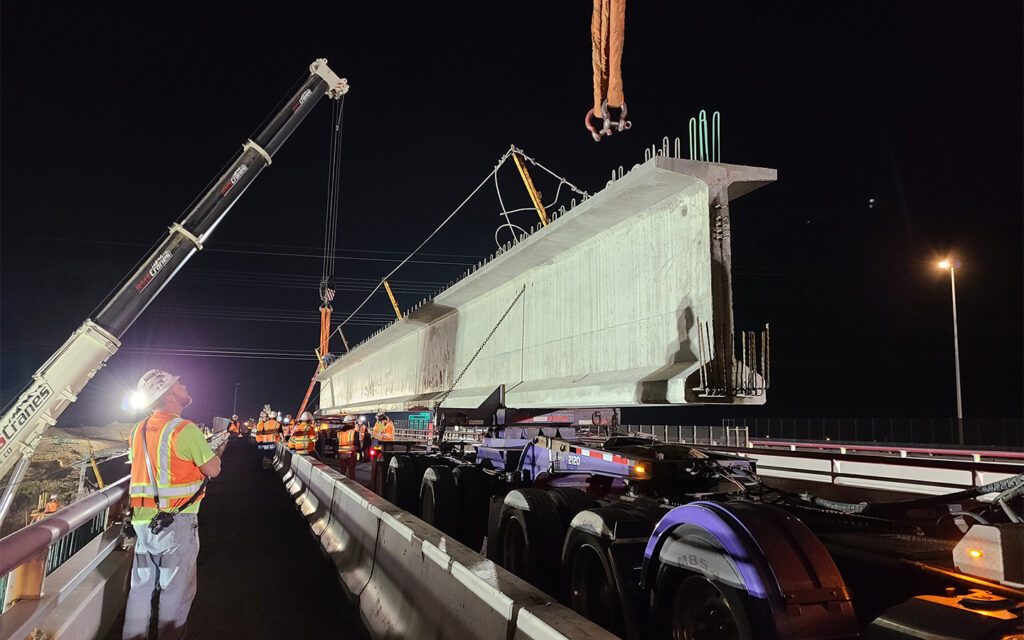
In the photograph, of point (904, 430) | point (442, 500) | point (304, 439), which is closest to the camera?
point (442, 500)

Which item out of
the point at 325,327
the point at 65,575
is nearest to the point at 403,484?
the point at 65,575

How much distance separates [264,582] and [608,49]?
21.5 ft

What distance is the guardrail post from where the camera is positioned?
3.88m

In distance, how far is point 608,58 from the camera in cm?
574

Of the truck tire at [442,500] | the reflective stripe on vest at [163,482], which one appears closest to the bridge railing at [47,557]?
the reflective stripe on vest at [163,482]

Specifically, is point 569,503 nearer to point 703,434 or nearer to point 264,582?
point 264,582

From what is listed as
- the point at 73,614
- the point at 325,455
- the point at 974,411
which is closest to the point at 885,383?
the point at 974,411

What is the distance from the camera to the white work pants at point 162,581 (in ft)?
16.0

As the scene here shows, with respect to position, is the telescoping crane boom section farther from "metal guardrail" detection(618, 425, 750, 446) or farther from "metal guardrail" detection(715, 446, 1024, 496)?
"metal guardrail" detection(618, 425, 750, 446)

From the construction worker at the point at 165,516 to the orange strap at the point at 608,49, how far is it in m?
4.38

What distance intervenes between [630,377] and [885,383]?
47979mm

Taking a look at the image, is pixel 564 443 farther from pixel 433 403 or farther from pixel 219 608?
pixel 433 403

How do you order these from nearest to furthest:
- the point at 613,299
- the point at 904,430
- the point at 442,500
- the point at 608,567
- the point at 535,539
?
the point at 608,567, the point at 535,539, the point at 613,299, the point at 442,500, the point at 904,430

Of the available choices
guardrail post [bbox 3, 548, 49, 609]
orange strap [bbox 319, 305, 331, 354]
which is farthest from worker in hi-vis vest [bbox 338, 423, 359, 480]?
orange strap [bbox 319, 305, 331, 354]
